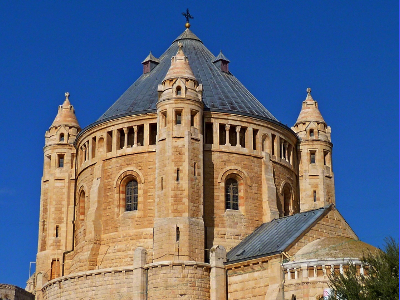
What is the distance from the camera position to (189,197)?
52.8 metres

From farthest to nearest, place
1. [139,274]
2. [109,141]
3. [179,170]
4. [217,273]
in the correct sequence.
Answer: [109,141] < [179,170] < [139,274] < [217,273]

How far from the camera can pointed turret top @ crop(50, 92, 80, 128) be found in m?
67.0

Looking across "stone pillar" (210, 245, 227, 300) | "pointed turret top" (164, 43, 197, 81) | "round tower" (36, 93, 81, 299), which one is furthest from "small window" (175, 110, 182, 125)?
"round tower" (36, 93, 81, 299)

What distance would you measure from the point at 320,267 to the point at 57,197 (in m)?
25.6

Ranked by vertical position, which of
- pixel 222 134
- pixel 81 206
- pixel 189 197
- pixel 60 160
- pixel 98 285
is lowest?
pixel 98 285

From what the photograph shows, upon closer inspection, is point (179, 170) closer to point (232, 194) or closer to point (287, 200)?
point (232, 194)

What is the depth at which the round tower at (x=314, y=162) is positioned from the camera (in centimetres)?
6425

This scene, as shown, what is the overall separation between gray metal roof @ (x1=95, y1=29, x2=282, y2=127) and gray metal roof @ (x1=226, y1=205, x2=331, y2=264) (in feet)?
27.9

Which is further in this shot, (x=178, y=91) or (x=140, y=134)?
(x=140, y=134)

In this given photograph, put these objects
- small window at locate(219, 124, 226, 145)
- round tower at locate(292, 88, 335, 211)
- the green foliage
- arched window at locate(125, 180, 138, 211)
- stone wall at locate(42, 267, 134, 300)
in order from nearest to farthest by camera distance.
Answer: the green foliage, stone wall at locate(42, 267, 134, 300), arched window at locate(125, 180, 138, 211), small window at locate(219, 124, 226, 145), round tower at locate(292, 88, 335, 211)

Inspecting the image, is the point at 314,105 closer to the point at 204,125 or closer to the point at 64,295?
the point at 204,125

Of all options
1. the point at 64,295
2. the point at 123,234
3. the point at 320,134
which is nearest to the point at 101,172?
the point at 123,234

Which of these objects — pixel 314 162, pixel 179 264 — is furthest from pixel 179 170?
pixel 314 162

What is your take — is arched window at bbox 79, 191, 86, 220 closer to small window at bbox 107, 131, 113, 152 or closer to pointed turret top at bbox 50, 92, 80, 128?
small window at bbox 107, 131, 113, 152
